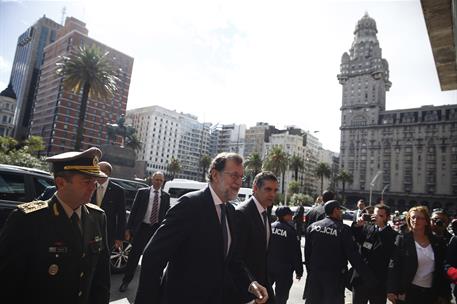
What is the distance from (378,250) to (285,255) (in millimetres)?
1603

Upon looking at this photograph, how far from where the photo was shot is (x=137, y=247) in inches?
238

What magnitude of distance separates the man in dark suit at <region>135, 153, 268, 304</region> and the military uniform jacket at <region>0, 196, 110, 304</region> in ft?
1.36

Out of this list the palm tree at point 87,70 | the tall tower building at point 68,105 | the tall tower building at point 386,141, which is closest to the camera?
the palm tree at point 87,70

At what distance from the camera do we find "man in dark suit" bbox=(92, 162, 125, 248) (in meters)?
5.54

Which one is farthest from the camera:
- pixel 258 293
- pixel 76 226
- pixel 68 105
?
pixel 68 105

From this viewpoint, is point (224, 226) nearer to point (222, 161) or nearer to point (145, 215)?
point (222, 161)

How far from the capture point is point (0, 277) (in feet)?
5.78

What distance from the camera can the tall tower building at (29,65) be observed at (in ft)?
402

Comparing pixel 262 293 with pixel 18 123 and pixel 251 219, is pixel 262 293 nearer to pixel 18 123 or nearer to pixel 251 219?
pixel 251 219

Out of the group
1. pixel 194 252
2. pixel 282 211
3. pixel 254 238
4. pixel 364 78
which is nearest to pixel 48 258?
pixel 194 252

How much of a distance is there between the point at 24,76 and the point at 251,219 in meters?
155

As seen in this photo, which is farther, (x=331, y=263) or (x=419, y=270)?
(x=331, y=263)

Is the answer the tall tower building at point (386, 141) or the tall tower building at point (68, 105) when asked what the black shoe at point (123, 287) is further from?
the tall tower building at point (386, 141)

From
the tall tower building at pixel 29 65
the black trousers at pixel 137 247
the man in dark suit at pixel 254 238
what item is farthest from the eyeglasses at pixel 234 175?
the tall tower building at pixel 29 65
